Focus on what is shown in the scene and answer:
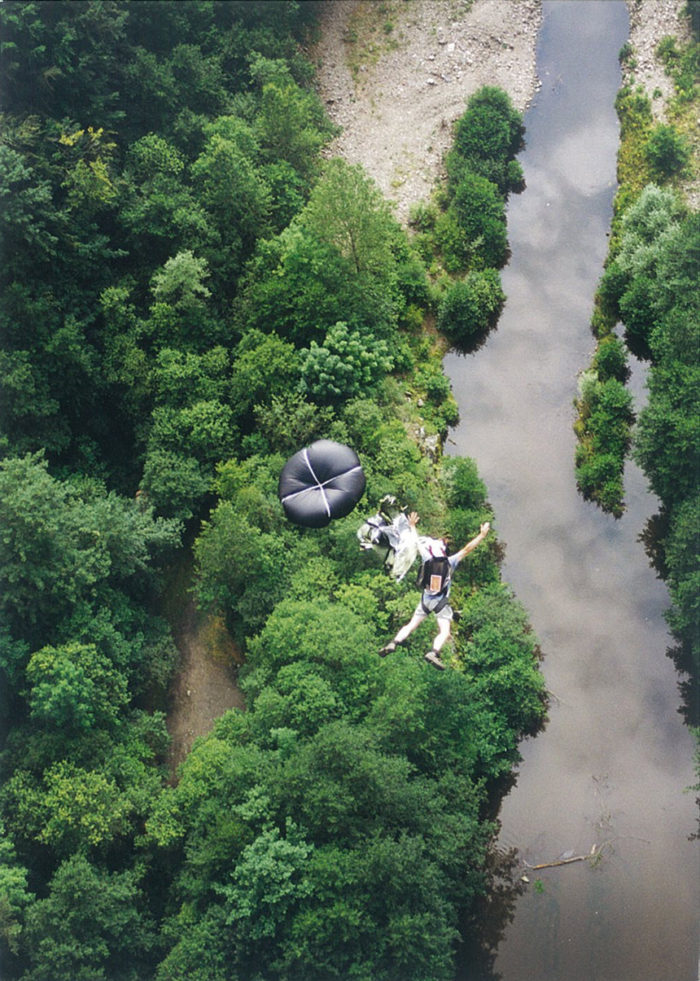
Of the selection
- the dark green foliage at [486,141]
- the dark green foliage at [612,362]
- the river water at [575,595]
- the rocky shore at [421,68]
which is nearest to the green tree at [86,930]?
the river water at [575,595]

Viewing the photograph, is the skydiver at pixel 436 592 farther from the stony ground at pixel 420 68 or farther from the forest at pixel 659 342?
the stony ground at pixel 420 68

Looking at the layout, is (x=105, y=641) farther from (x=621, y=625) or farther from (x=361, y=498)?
(x=621, y=625)

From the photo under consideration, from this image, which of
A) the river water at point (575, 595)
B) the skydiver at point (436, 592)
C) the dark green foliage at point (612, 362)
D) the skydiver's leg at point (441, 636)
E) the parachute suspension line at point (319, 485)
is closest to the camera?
the skydiver at point (436, 592)

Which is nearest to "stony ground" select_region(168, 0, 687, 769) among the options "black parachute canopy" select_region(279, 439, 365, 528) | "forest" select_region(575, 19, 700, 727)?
"forest" select_region(575, 19, 700, 727)

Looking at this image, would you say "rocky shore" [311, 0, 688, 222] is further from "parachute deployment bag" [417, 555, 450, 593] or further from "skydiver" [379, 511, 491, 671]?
"parachute deployment bag" [417, 555, 450, 593]

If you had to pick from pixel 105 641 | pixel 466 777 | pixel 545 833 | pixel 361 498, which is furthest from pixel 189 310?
pixel 545 833

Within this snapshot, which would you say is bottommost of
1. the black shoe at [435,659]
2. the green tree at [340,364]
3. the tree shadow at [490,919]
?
the tree shadow at [490,919]

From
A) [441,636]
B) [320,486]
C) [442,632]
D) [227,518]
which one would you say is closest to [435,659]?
[441,636]

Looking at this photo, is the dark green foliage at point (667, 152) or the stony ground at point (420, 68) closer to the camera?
the dark green foliage at point (667, 152)
